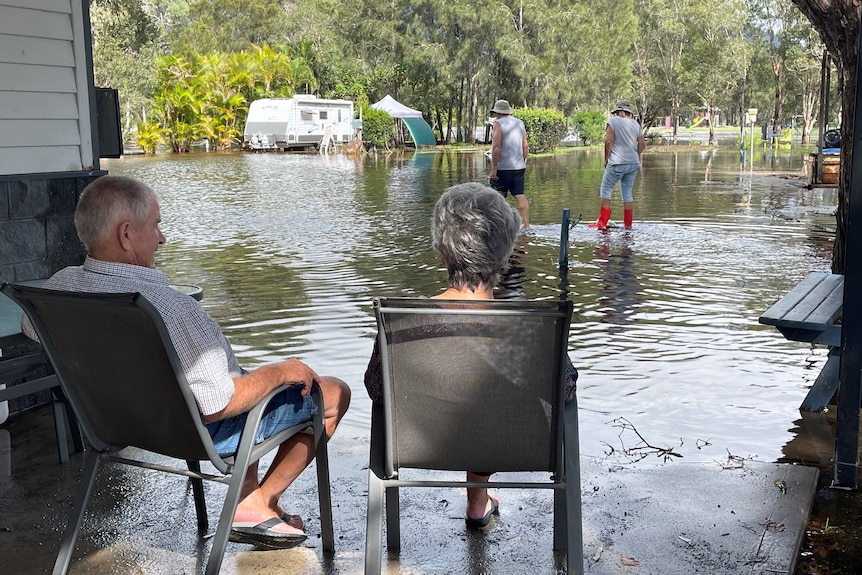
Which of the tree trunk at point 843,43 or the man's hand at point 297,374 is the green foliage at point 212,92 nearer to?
the tree trunk at point 843,43

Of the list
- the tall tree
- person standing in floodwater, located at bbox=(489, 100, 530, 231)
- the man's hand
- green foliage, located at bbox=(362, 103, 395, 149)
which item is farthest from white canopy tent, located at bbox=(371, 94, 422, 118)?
the man's hand

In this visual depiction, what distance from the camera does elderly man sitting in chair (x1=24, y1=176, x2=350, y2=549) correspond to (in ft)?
9.05

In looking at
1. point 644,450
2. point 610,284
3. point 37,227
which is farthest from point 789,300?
Result: point 610,284

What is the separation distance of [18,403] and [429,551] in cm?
268

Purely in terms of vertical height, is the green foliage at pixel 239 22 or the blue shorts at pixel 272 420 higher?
the green foliage at pixel 239 22

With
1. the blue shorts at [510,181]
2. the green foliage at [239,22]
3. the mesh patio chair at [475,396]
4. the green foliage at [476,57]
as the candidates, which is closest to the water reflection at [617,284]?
the blue shorts at [510,181]

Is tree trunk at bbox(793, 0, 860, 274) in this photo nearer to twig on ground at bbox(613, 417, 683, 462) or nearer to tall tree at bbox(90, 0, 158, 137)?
twig on ground at bbox(613, 417, 683, 462)

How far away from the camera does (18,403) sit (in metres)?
4.96

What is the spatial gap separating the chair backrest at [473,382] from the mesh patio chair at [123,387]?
0.44 m

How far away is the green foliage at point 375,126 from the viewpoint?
43781 millimetres

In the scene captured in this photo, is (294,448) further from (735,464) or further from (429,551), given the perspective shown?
(735,464)

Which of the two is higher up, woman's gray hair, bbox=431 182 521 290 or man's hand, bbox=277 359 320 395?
woman's gray hair, bbox=431 182 521 290

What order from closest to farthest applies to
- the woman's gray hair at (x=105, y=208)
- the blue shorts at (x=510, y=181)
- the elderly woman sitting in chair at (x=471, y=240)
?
the woman's gray hair at (x=105, y=208) → the elderly woman sitting in chair at (x=471, y=240) → the blue shorts at (x=510, y=181)

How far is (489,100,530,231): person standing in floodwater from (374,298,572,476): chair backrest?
916cm
